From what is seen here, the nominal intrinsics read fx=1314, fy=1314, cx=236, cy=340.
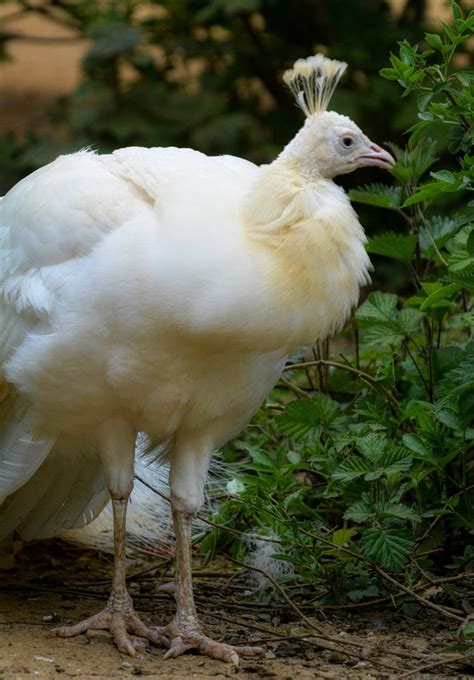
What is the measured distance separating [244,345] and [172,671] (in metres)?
0.96

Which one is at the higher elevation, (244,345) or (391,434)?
(244,345)

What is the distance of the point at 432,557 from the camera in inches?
172

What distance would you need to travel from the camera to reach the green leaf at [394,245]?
429 cm

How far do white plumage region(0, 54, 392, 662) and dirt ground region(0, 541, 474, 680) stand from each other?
0.32 feet

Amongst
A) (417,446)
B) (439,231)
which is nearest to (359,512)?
(417,446)

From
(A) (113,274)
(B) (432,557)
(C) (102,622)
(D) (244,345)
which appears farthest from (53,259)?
(B) (432,557)

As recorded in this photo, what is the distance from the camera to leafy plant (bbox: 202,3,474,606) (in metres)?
3.89

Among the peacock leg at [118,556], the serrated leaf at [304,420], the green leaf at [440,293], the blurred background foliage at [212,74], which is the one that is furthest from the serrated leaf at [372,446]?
the blurred background foliage at [212,74]

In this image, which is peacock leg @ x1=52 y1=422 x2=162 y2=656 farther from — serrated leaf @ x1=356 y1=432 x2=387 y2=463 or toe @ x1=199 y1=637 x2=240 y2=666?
serrated leaf @ x1=356 y1=432 x2=387 y2=463

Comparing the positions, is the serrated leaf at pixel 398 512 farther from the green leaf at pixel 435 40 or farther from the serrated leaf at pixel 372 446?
the green leaf at pixel 435 40

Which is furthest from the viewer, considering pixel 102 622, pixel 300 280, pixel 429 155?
pixel 429 155

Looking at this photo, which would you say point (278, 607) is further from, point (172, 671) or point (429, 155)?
point (429, 155)

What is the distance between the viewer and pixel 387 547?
12.9ft

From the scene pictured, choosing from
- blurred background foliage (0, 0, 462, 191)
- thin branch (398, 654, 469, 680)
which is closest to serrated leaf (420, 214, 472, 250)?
thin branch (398, 654, 469, 680)
